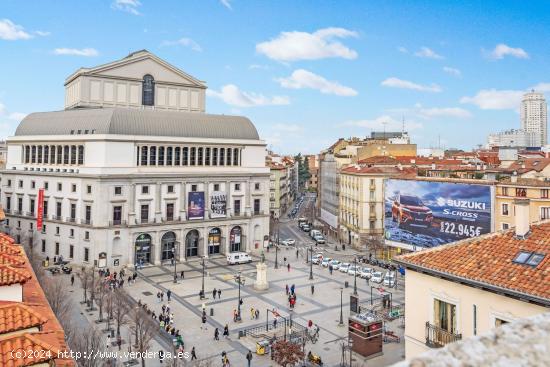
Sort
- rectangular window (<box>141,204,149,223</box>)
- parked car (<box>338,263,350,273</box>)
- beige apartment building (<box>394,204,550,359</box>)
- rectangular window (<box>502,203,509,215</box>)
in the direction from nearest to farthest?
beige apartment building (<box>394,204,550,359</box>)
rectangular window (<box>502,203,509,215</box>)
parked car (<box>338,263,350,273</box>)
rectangular window (<box>141,204,149,223</box>)

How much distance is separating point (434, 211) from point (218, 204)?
104 ft

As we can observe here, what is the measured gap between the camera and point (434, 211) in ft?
200

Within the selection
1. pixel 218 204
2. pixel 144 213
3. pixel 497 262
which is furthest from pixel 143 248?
pixel 497 262

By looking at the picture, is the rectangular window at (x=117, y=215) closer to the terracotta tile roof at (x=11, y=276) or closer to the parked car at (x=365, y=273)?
the parked car at (x=365, y=273)

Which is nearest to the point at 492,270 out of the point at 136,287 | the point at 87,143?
the point at 136,287

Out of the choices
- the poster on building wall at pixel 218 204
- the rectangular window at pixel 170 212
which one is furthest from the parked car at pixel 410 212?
the rectangular window at pixel 170 212

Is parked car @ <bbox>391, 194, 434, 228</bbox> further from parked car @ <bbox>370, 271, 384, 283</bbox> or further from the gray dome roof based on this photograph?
the gray dome roof

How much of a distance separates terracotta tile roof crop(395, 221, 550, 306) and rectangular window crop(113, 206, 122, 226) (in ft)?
171

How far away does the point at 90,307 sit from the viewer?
143ft

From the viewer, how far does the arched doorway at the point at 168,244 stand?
6894 centimetres

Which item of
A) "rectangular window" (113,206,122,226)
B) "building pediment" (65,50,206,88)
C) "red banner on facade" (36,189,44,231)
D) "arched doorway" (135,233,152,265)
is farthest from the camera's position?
"building pediment" (65,50,206,88)

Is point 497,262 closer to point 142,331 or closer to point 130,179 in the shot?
point 142,331

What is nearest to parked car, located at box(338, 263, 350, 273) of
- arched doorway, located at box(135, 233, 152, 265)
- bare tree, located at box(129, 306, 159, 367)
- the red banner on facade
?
arched doorway, located at box(135, 233, 152, 265)

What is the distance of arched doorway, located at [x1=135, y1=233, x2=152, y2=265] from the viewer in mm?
66375
